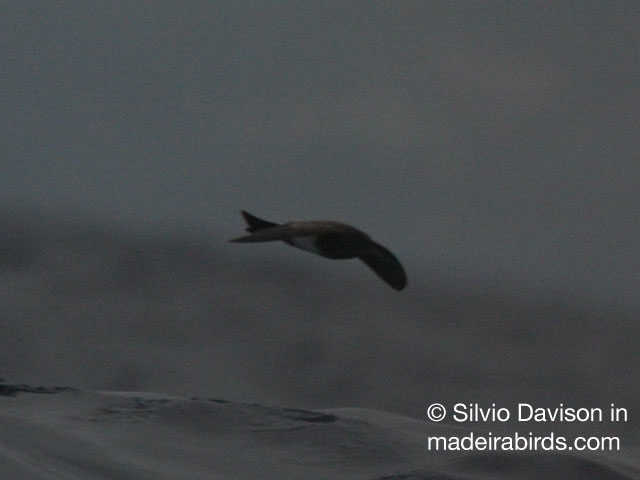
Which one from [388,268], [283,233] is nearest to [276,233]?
[283,233]

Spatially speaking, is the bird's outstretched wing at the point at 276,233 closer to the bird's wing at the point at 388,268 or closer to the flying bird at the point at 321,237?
the flying bird at the point at 321,237

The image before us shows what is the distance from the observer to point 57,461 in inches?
102

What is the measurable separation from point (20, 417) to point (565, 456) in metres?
1.95

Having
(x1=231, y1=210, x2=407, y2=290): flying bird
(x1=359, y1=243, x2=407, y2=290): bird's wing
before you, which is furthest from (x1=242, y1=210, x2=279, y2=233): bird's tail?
(x1=359, y1=243, x2=407, y2=290): bird's wing

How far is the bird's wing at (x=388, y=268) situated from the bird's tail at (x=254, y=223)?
0.21 metres

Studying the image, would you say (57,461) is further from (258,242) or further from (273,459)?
(258,242)

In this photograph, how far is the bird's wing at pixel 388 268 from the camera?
171 centimetres

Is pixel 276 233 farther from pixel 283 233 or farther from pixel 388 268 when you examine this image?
pixel 388 268

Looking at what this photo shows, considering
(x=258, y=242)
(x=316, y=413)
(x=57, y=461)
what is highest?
(x=316, y=413)

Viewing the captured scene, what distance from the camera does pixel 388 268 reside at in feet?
5.82

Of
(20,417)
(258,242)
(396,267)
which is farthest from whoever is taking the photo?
(20,417)

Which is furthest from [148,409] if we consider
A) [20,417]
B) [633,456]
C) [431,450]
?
[633,456]

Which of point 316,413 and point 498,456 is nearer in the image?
point 498,456

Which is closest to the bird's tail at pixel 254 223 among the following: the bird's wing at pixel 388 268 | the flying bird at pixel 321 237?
the flying bird at pixel 321 237
